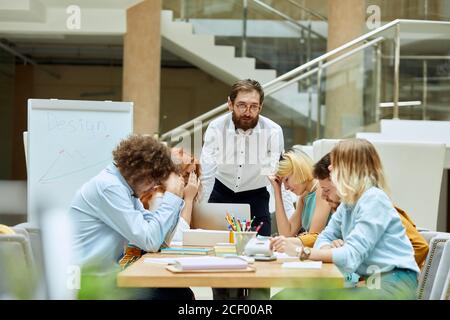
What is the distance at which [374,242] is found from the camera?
1896mm

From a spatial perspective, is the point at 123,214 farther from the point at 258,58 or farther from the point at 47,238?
the point at 258,58

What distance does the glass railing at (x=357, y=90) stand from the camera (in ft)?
19.3

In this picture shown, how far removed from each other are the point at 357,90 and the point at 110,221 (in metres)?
4.28

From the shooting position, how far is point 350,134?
6000 mm

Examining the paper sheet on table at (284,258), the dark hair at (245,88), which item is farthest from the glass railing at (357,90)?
the paper sheet on table at (284,258)

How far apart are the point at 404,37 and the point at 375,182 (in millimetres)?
3918

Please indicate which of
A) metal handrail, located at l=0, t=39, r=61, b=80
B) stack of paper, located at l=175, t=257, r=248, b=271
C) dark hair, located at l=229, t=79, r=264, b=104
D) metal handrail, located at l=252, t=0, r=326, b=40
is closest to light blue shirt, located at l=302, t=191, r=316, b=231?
dark hair, located at l=229, t=79, r=264, b=104

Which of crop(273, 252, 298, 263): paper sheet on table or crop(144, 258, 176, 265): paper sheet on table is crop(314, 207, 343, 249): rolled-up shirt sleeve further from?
crop(144, 258, 176, 265): paper sheet on table

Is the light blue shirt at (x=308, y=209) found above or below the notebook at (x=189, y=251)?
above

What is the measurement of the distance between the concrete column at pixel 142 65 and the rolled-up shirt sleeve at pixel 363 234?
495cm

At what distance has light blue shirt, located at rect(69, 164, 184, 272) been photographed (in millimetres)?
2111

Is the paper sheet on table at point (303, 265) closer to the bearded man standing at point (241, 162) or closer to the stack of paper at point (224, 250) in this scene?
the stack of paper at point (224, 250)

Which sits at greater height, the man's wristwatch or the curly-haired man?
the curly-haired man

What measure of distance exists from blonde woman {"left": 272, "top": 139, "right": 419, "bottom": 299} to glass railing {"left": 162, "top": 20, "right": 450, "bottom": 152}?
12.4 ft
